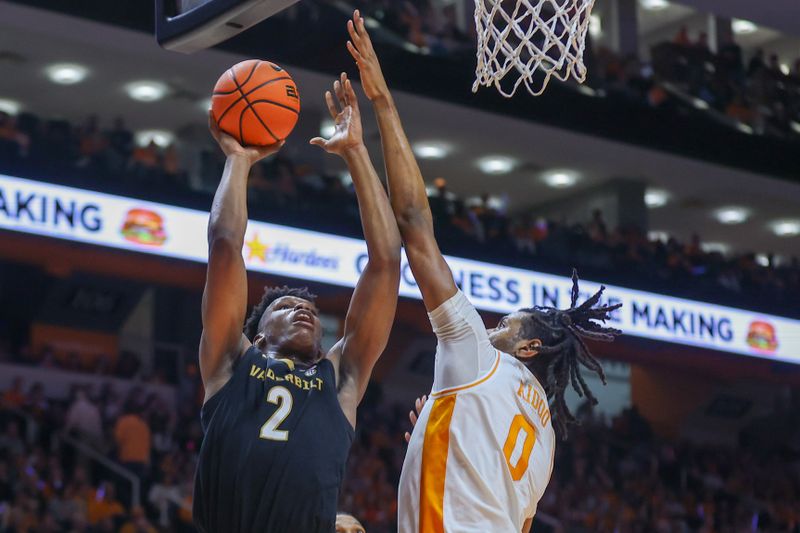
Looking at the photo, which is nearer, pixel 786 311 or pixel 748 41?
pixel 786 311

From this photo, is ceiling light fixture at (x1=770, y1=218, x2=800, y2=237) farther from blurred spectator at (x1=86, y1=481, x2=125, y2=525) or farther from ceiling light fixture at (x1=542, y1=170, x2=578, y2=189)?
blurred spectator at (x1=86, y1=481, x2=125, y2=525)

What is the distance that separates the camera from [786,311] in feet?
60.0

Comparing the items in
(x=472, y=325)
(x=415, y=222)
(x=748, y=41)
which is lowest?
(x=472, y=325)

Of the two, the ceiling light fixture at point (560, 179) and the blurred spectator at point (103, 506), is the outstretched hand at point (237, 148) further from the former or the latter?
the ceiling light fixture at point (560, 179)

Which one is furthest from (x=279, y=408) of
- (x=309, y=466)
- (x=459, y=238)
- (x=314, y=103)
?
(x=314, y=103)

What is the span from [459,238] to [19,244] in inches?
209

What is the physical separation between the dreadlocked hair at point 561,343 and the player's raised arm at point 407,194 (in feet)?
1.85

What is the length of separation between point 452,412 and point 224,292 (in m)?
0.79

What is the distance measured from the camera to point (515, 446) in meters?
3.88

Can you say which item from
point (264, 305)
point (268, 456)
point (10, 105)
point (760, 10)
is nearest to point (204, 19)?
point (264, 305)

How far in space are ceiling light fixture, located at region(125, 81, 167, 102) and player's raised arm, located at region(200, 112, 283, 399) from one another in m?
15.1

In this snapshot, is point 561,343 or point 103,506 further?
point 103,506

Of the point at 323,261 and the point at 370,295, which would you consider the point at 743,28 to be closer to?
the point at 323,261

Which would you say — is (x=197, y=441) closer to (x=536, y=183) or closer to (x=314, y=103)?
(x=314, y=103)
